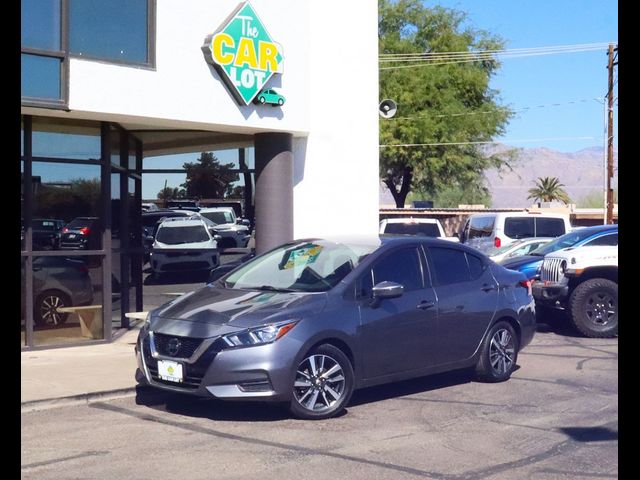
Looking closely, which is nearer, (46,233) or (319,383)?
(319,383)

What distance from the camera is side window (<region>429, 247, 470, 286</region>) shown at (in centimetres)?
980

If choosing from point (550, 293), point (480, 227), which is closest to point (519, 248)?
point (480, 227)

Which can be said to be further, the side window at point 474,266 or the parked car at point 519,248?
the parked car at point 519,248

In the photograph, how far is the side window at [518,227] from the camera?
→ 23.3m

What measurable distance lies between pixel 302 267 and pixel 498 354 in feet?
8.15

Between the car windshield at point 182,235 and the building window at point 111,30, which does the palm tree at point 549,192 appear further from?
the building window at point 111,30

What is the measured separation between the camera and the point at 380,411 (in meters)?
8.81

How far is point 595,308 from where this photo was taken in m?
14.2

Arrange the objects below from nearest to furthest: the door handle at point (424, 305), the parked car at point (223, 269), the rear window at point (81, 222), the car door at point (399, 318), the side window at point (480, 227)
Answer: the car door at point (399, 318), the door handle at point (424, 305), the parked car at point (223, 269), the rear window at point (81, 222), the side window at point (480, 227)

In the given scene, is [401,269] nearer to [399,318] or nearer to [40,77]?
[399,318]

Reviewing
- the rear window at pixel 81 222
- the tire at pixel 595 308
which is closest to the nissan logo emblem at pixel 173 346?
the rear window at pixel 81 222

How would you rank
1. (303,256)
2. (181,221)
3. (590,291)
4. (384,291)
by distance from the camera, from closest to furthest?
(384,291) < (303,256) < (590,291) < (181,221)

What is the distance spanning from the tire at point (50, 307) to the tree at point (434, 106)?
108ft

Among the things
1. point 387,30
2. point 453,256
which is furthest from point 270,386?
point 387,30
